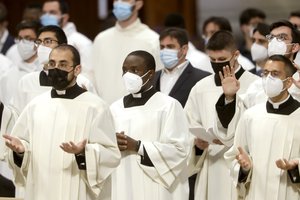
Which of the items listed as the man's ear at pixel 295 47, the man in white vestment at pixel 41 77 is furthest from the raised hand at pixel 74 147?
the man's ear at pixel 295 47

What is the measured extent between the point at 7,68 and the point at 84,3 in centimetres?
624

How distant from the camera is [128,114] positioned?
9953 millimetres

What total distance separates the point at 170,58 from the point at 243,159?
2137mm

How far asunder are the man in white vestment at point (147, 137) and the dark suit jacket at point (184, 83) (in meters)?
1.12

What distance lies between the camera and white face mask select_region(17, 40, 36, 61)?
11891 mm

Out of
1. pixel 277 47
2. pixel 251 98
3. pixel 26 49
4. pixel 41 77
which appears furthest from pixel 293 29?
pixel 26 49

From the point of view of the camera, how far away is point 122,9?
12492 millimetres

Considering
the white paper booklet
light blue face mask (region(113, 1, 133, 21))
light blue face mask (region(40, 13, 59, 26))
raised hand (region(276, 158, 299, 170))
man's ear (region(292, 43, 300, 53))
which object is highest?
light blue face mask (region(113, 1, 133, 21))

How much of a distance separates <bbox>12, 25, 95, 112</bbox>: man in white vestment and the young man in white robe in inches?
38.7

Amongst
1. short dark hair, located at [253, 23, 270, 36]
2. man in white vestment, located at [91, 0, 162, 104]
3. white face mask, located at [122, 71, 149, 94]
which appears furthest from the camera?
man in white vestment, located at [91, 0, 162, 104]

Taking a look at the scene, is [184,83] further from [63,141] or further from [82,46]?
[82,46]

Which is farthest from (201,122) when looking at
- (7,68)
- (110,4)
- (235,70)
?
(110,4)

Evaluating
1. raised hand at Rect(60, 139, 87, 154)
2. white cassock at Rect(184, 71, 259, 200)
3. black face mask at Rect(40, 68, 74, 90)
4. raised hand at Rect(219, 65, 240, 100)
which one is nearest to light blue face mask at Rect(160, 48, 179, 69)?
white cassock at Rect(184, 71, 259, 200)

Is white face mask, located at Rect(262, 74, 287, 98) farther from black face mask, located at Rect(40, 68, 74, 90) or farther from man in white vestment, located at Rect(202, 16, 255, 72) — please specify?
man in white vestment, located at Rect(202, 16, 255, 72)
